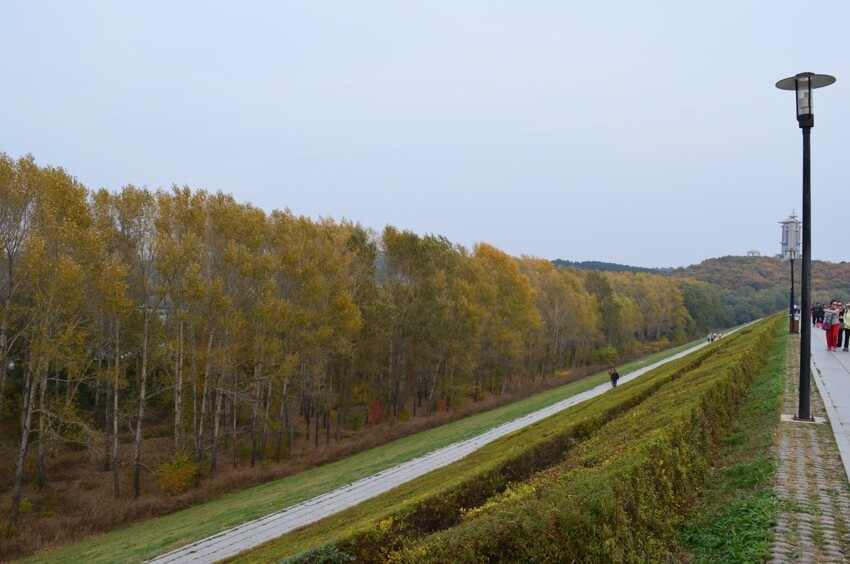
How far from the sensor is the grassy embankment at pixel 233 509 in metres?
15.7

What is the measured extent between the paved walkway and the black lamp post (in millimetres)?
680

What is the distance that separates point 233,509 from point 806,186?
1860 centimetres

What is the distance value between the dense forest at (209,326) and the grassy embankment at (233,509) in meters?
3.54

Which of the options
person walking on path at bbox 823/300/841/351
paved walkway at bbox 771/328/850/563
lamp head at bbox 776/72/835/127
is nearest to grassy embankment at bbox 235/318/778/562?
paved walkway at bbox 771/328/850/563

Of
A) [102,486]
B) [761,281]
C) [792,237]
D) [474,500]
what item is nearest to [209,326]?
[102,486]

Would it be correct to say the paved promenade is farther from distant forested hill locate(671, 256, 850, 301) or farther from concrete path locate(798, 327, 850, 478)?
distant forested hill locate(671, 256, 850, 301)

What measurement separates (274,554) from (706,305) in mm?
106601

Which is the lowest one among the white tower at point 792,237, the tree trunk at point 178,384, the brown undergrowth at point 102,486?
the brown undergrowth at point 102,486

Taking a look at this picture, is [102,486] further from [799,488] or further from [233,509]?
[799,488]

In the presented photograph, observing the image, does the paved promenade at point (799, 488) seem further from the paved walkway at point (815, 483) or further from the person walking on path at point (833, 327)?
the person walking on path at point (833, 327)

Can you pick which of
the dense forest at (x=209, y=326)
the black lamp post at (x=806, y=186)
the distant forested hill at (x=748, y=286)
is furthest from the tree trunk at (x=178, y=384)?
the distant forested hill at (x=748, y=286)

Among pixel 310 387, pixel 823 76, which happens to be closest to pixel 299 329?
pixel 310 387

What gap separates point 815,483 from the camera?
7.11 m

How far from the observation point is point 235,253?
1017 inches
